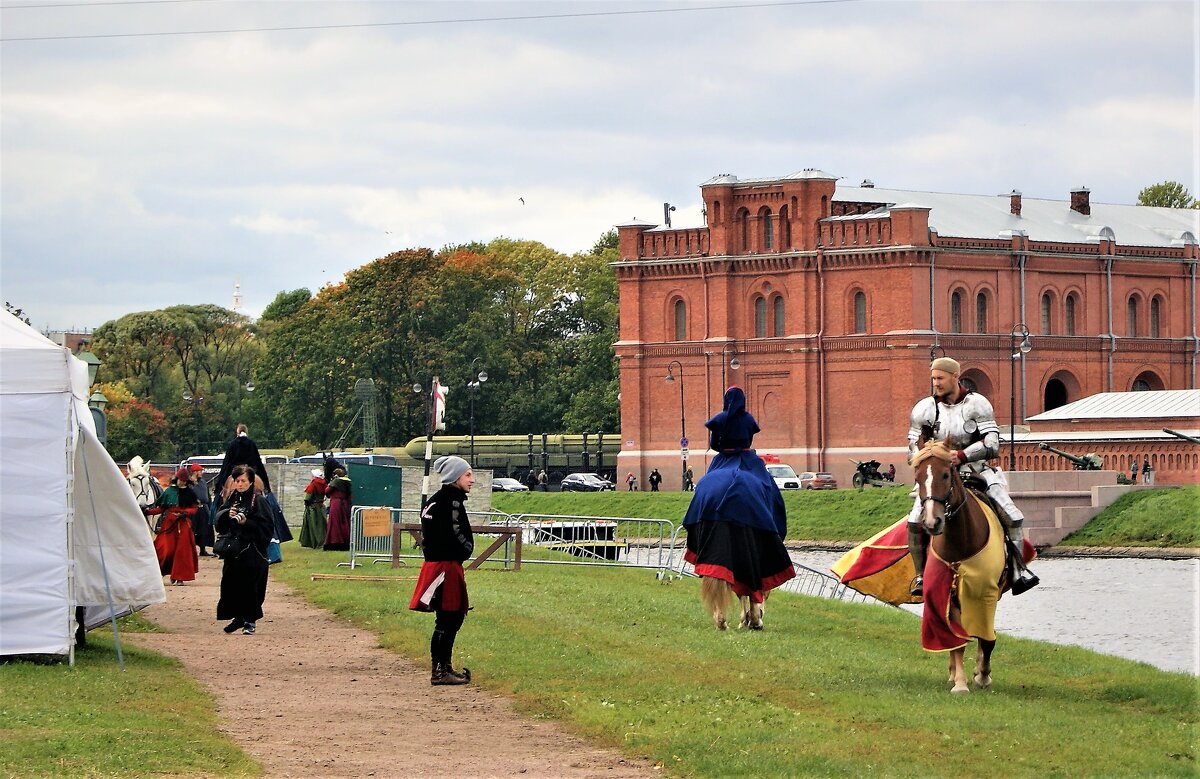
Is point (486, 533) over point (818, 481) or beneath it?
beneath

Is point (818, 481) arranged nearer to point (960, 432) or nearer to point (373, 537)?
point (373, 537)

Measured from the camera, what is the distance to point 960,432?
14156mm

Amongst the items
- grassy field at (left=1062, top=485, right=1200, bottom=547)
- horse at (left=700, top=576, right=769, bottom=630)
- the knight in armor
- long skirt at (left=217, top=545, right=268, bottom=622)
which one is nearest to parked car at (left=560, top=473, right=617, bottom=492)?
grassy field at (left=1062, top=485, right=1200, bottom=547)

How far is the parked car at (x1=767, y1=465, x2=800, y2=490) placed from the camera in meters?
73.3

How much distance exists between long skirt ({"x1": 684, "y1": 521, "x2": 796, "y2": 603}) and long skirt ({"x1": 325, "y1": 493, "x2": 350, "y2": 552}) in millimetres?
15088

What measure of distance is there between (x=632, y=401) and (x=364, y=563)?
5538 cm

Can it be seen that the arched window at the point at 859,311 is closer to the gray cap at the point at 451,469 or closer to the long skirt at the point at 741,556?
the long skirt at the point at 741,556

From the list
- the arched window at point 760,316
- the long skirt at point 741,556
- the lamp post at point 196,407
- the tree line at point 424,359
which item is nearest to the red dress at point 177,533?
the long skirt at point 741,556

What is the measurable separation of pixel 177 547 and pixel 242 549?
5729 millimetres

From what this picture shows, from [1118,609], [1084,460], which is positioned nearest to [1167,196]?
[1084,460]

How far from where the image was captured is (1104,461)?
209 ft

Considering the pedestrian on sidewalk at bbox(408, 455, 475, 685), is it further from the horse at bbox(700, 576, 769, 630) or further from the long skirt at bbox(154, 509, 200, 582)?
the long skirt at bbox(154, 509, 200, 582)

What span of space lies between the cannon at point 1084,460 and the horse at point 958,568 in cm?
4747

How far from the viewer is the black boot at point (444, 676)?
14641 mm
